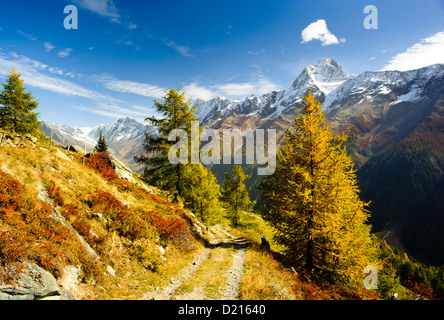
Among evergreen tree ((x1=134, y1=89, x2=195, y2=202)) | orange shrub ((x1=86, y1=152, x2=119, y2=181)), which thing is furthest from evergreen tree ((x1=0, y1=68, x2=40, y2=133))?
evergreen tree ((x1=134, y1=89, x2=195, y2=202))

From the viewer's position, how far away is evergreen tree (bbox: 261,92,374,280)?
11859 mm

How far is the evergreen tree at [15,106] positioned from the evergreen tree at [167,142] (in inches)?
807

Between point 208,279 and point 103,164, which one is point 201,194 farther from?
point 208,279

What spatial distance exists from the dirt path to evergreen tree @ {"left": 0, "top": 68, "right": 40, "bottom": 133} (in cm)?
2943

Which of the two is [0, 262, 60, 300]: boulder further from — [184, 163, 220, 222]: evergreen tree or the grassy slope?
[184, 163, 220, 222]: evergreen tree

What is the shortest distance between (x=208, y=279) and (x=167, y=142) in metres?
12.4

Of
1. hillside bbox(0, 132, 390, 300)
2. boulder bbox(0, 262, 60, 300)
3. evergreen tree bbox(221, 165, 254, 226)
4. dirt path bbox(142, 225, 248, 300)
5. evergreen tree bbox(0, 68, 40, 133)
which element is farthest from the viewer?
evergreen tree bbox(221, 165, 254, 226)

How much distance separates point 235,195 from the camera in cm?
3322

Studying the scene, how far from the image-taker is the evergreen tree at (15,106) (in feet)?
87.2

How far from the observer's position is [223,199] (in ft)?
111

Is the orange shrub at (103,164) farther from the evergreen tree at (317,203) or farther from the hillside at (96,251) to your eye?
the evergreen tree at (317,203)

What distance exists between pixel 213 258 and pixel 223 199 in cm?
1900

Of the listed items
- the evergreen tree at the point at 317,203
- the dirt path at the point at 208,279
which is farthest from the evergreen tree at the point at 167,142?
the evergreen tree at the point at 317,203
